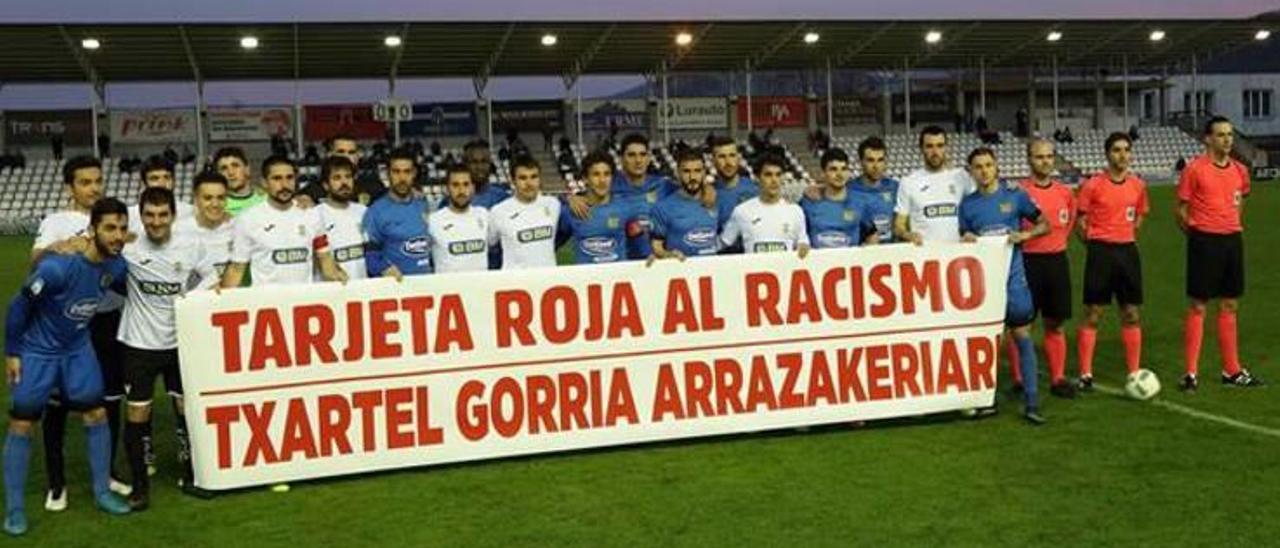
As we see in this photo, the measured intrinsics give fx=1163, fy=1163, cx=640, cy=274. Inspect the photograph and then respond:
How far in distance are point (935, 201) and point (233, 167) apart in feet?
14.9

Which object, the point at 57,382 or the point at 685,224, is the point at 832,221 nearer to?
the point at 685,224

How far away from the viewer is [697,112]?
44.4 metres

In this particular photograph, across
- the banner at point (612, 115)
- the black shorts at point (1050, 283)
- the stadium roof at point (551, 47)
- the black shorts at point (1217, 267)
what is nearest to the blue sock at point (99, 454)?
the black shorts at point (1050, 283)

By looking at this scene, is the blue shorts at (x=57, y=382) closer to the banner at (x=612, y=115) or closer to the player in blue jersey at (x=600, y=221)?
the player in blue jersey at (x=600, y=221)

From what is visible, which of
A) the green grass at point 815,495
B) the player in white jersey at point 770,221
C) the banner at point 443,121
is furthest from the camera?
the banner at point 443,121

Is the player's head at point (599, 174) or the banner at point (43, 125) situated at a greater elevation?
the banner at point (43, 125)

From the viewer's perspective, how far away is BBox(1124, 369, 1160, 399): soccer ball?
778 centimetres

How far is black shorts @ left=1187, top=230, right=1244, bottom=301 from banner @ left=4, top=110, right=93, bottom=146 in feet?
133

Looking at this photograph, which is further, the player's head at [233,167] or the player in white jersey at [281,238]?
the player's head at [233,167]

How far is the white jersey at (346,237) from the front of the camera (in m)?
7.01

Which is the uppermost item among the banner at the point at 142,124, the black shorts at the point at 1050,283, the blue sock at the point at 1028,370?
the banner at the point at 142,124

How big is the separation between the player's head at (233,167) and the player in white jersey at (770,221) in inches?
125

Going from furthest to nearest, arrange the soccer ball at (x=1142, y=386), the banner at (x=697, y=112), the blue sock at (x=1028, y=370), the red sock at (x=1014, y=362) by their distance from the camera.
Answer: the banner at (x=697, y=112) → the red sock at (x=1014, y=362) → the soccer ball at (x=1142, y=386) → the blue sock at (x=1028, y=370)

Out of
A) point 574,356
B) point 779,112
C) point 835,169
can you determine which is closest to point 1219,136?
point 835,169
